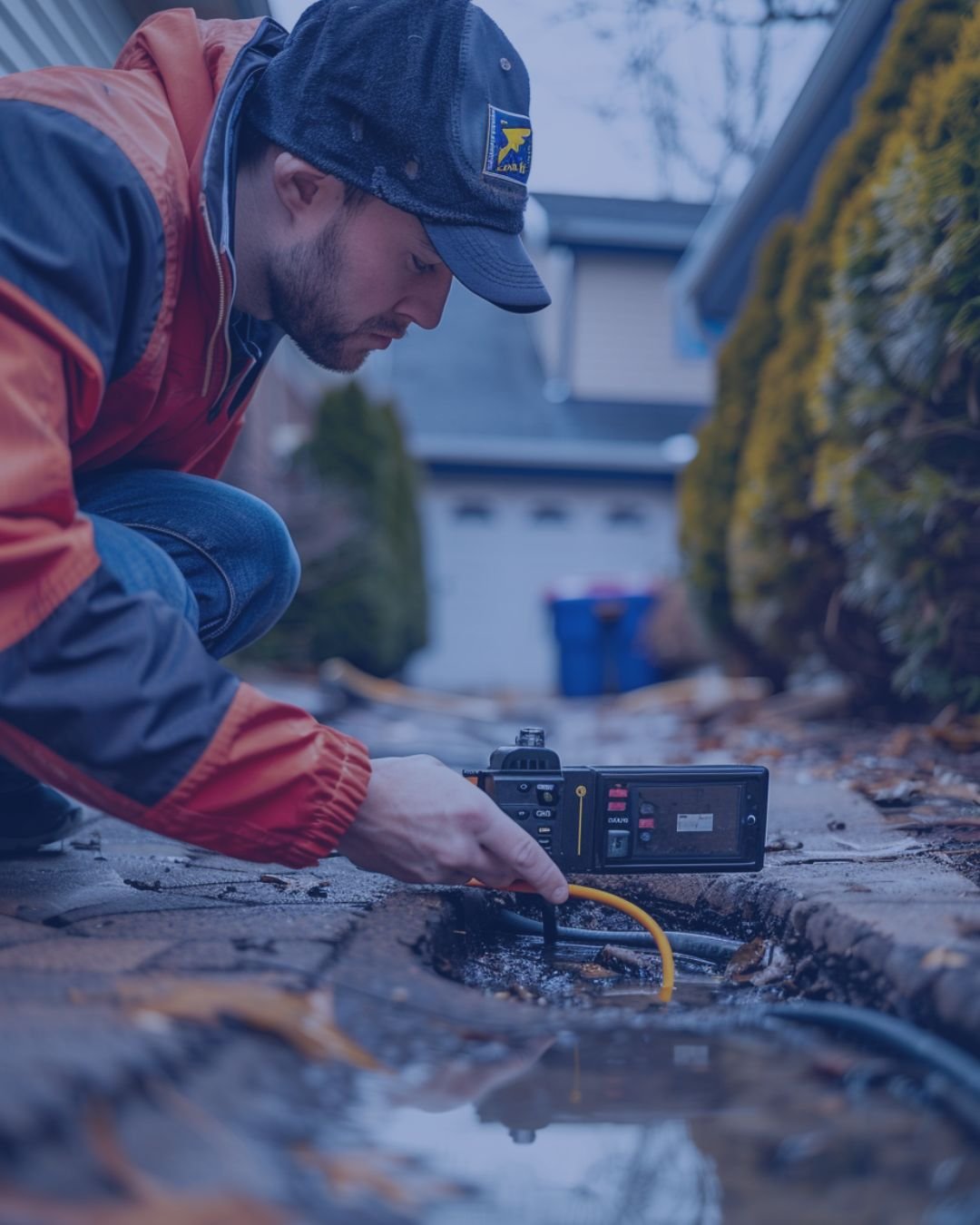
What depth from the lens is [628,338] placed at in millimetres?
15688

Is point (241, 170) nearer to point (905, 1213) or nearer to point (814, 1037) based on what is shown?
point (814, 1037)

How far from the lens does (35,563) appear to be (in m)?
1.24

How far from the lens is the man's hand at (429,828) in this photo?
146cm

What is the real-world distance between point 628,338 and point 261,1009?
1529 cm

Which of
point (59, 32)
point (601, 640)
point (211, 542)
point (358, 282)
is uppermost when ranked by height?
point (59, 32)

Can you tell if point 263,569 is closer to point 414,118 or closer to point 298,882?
point 298,882

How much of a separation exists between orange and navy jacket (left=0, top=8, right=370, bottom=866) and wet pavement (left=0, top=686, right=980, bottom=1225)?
0.67ft

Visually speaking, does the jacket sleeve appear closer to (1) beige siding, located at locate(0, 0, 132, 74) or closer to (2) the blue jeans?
(2) the blue jeans

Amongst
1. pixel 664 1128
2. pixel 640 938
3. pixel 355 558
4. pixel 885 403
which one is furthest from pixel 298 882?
pixel 355 558

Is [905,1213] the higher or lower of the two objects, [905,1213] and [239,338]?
the lower

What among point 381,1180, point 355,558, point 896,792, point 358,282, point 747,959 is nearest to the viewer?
point 381,1180

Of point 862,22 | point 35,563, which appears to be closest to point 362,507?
point 862,22

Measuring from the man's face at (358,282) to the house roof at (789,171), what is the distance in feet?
13.6

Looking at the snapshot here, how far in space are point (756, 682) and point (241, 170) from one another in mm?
5297
